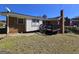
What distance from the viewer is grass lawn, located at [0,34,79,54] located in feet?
121

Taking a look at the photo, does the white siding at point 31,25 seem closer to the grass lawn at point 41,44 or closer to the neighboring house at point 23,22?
the neighboring house at point 23,22

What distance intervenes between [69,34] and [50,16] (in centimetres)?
67

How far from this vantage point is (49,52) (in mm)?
37000

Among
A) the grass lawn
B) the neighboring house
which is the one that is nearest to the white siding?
the neighboring house

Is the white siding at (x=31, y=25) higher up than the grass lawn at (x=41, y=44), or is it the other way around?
the white siding at (x=31, y=25)

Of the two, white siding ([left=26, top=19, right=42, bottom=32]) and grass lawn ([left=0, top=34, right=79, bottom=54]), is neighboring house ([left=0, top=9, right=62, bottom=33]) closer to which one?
white siding ([left=26, top=19, right=42, bottom=32])

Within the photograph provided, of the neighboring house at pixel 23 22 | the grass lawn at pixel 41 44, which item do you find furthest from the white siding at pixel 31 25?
the grass lawn at pixel 41 44

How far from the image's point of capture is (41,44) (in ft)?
122

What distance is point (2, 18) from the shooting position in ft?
121

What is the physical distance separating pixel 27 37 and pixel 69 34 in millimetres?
1071

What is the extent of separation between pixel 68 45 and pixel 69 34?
0.93 ft

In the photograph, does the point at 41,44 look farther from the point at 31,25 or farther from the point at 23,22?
the point at 23,22

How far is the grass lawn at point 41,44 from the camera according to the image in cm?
3703

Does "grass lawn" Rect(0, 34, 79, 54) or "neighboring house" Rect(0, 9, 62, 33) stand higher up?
"neighboring house" Rect(0, 9, 62, 33)
